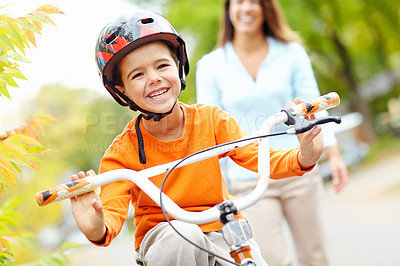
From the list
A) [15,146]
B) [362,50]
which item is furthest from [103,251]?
[362,50]

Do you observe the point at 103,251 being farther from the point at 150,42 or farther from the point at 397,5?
the point at 397,5

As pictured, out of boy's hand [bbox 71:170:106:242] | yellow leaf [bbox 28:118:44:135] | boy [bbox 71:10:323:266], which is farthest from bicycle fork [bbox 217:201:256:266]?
yellow leaf [bbox 28:118:44:135]

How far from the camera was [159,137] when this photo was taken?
2.78 m

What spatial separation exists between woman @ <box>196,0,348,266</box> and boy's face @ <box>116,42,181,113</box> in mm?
1370

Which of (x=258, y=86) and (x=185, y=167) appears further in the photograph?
(x=258, y=86)

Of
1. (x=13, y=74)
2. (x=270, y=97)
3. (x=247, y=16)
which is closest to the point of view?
(x=13, y=74)

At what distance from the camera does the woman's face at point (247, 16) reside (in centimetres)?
422

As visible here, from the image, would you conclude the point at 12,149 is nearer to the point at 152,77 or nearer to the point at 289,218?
the point at 152,77

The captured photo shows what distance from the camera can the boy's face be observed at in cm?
260

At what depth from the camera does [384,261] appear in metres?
6.13

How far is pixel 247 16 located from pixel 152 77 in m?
1.93

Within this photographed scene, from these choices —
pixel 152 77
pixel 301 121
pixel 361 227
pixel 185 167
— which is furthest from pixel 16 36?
pixel 361 227

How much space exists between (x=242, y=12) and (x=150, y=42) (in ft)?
5.81

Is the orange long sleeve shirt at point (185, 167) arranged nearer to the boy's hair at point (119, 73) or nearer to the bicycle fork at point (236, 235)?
the boy's hair at point (119, 73)
